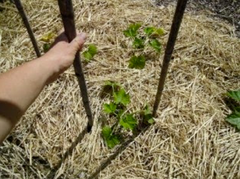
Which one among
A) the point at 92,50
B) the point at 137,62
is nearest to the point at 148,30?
the point at 137,62

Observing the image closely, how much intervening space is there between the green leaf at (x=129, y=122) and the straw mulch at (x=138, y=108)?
0.27 ft

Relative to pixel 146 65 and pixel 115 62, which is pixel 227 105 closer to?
pixel 146 65

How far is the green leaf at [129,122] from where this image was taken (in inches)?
50.3

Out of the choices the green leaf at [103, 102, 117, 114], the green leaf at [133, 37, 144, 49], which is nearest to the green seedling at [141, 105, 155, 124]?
the green leaf at [103, 102, 117, 114]

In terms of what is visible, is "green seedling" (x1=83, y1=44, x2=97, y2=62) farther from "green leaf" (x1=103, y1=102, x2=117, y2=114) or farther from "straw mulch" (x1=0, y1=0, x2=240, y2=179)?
"green leaf" (x1=103, y1=102, x2=117, y2=114)

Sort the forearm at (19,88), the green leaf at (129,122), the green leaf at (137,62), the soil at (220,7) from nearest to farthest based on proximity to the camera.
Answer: the forearm at (19,88), the green leaf at (129,122), the green leaf at (137,62), the soil at (220,7)

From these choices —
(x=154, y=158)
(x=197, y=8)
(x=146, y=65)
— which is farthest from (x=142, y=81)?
(x=197, y=8)

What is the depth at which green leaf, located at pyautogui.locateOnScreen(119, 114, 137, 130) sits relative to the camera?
1.28 meters

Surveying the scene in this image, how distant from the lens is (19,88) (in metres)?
0.85

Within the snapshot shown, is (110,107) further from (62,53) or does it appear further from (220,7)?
(220,7)

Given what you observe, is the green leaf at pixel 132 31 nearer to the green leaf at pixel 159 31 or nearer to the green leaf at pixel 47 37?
the green leaf at pixel 159 31

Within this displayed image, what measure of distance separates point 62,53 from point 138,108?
578 millimetres

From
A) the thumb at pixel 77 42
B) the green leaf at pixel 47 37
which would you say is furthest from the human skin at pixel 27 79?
the green leaf at pixel 47 37

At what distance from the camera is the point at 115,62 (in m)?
1.52
